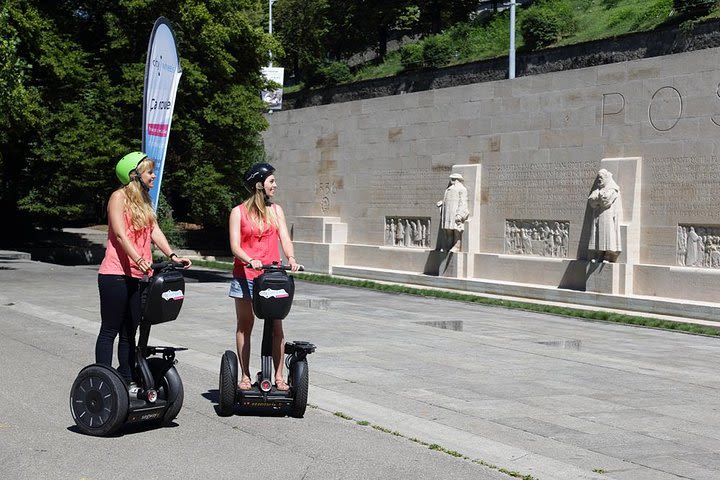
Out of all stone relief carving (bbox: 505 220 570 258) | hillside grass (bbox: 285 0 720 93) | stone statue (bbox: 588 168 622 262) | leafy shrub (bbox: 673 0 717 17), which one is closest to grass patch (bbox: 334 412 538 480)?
stone statue (bbox: 588 168 622 262)

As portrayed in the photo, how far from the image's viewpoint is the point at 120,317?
6750 millimetres

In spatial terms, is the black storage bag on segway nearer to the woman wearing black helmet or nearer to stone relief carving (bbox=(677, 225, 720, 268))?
the woman wearing black helmet

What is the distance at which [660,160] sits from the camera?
61.1 ft

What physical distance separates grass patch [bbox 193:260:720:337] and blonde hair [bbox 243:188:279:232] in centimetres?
974

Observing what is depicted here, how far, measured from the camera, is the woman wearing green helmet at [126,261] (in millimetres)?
6723

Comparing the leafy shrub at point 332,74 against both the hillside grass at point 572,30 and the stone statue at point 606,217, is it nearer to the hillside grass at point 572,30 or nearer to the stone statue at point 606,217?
the hillside grass at point 572,30

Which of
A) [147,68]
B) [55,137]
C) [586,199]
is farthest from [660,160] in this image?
[55,137]

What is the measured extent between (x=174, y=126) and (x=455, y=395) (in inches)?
674

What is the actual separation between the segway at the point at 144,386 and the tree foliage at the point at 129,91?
1766cm

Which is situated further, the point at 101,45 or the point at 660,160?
the point at 101,45

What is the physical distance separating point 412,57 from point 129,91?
78.8 ft

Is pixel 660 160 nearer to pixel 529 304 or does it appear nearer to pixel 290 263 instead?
pixel 529 304

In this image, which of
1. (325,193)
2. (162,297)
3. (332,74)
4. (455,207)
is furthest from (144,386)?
(332,74)

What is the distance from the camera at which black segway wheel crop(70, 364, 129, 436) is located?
6367mm
